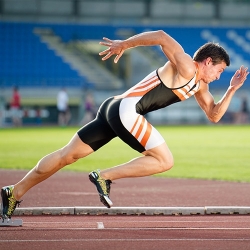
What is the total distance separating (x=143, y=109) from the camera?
8602mm

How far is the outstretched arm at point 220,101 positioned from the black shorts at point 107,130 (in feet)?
3.72

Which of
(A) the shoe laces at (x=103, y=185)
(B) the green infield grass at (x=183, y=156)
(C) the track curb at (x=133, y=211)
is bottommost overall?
(B) the green infield grass at (x=183, y=156)

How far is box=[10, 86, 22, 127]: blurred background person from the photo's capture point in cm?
4222

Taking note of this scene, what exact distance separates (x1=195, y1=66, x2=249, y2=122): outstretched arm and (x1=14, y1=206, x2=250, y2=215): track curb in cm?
146

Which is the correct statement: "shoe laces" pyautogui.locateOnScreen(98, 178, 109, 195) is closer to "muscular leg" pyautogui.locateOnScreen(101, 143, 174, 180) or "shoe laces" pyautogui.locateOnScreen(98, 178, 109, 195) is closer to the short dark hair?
"muscular leg" pyautogui.locateOnScreen(101, 143, 174, 180)

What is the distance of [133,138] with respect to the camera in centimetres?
853

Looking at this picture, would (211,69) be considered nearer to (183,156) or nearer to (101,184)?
(101,184)

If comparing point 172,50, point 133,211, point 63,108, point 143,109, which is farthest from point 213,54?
point 63,108

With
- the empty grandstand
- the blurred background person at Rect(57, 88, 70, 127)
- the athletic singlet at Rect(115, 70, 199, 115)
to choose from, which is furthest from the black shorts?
the empty grandstand

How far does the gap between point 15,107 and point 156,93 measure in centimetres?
3542

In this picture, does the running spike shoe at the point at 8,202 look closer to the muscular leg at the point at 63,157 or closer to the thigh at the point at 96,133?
the muscular leg at the point at 63,157

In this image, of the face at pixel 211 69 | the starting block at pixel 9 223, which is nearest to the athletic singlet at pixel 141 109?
the face at pixel 211 69

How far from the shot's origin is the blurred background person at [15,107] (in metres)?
42.2

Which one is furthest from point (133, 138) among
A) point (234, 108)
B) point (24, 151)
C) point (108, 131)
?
point (234, 108)
